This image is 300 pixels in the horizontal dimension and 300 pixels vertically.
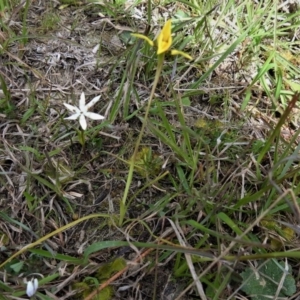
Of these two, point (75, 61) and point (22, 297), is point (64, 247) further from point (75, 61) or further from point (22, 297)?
point (75, 61)

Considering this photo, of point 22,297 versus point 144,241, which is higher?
point 144,241

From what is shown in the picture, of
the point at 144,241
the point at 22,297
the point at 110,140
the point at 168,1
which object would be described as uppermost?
the point at 168,1

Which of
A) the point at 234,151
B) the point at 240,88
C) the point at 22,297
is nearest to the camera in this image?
the point at 22,297

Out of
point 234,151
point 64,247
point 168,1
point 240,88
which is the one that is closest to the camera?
point 64,247

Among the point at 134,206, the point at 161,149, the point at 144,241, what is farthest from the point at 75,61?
the point at 144,241

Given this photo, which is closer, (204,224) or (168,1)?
(204,224)

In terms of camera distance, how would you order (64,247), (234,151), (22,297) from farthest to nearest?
(234,151) → (64,247) → (22,297)

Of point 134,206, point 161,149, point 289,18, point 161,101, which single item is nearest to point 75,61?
point 161,101

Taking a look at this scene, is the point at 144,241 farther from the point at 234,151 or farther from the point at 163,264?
the point at 234,151

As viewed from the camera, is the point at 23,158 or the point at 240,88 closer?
the point at 23,158
